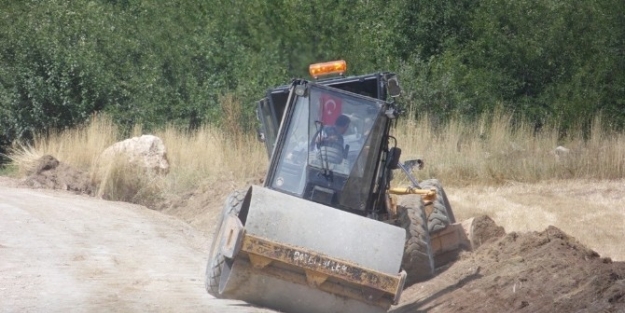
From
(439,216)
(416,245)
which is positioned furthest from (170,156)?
(416,245)

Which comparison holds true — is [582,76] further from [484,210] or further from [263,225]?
[263,225]

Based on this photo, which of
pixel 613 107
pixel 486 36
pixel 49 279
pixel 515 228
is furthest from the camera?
pixel 486 36

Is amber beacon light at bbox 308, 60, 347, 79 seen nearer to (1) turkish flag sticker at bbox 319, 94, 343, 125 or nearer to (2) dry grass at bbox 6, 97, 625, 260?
(1) turkish flag sticker at bbox 319, 94, 343, 125

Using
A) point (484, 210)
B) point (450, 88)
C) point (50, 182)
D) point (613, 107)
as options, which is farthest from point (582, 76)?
point (50, 182)

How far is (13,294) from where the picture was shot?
11.3 meters

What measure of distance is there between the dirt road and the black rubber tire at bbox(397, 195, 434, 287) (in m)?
2.29

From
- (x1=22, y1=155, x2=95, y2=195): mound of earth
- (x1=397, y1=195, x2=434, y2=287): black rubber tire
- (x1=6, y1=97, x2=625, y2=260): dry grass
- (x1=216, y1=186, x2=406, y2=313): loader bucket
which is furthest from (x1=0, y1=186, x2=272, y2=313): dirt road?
(x1=6, y1=97, x2=625, y2=260): dry grass

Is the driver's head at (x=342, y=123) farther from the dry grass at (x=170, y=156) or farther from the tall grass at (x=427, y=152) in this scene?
the dry grass at (x=170, y=156)

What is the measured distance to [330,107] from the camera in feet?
37.6

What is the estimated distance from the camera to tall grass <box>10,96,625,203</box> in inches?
845

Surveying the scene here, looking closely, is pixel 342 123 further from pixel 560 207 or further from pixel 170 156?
pixel 170 156

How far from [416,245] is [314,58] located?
1328cm

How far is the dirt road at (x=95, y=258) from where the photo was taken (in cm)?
1087

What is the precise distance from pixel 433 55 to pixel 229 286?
20.3m
